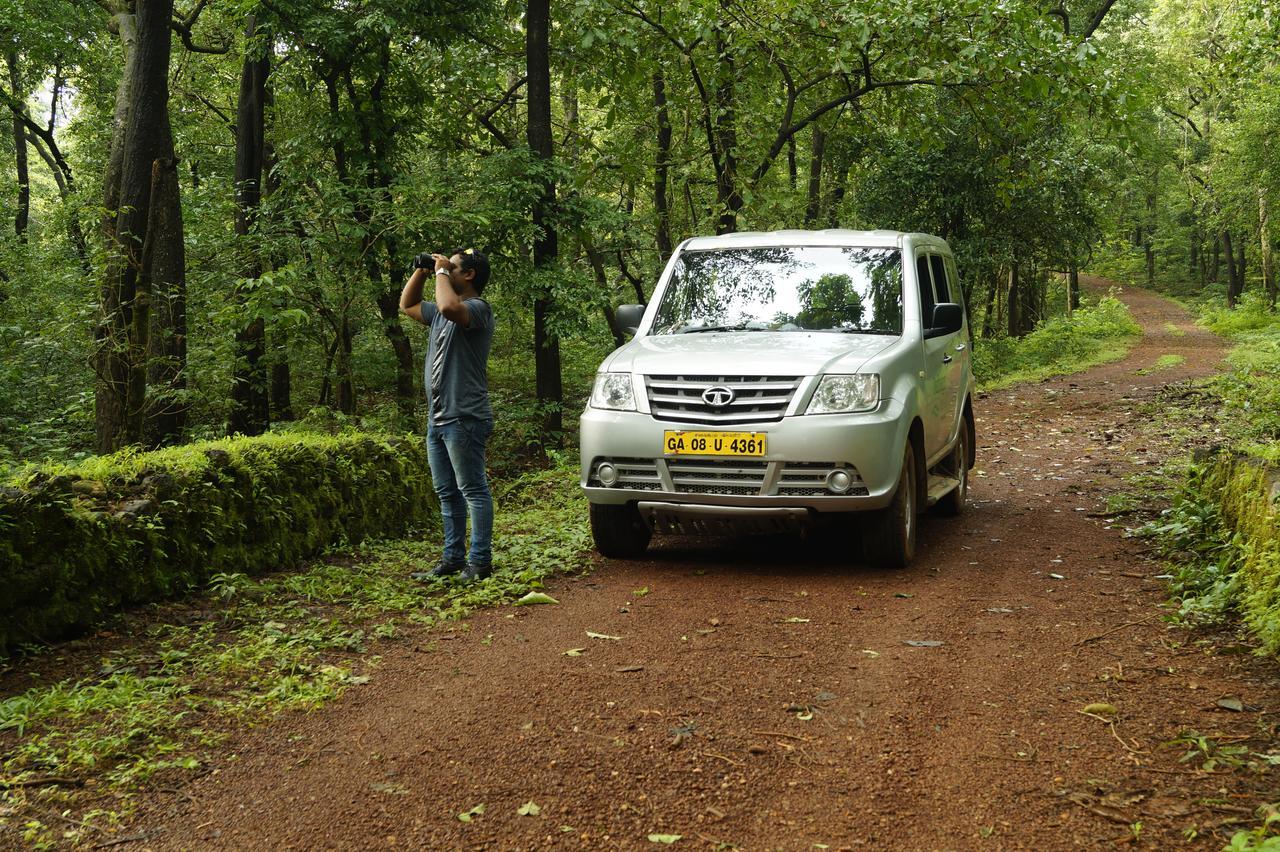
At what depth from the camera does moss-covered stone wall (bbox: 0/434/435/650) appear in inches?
190

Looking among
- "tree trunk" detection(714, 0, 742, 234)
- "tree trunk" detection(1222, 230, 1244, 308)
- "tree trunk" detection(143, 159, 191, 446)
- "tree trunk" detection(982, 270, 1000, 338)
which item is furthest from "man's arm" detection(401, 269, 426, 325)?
"tree trunk" detection(1222, 230, 1244, 308)

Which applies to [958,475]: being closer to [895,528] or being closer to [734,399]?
[895,528]

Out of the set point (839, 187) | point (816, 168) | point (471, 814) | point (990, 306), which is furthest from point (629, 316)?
point (990, 306)

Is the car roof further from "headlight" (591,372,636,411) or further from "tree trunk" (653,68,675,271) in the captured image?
"tree trunk" (653,68,675,271)

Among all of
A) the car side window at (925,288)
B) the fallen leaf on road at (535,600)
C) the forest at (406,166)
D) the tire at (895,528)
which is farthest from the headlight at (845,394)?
the forest at (406,166)

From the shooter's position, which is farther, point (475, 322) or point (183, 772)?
point (475, 322)

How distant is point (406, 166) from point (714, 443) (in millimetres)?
11426

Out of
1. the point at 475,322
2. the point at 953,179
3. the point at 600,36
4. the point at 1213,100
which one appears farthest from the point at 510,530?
the point at 1213,100

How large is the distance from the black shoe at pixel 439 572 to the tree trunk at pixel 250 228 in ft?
17.2

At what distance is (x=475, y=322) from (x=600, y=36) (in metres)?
6.67

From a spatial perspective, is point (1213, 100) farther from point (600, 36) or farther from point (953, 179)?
point (600, 36)

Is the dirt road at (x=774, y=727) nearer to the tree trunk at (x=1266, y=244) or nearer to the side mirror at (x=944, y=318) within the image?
the side mirror at (x=944, y=318)

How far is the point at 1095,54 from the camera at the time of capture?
12.2 meters

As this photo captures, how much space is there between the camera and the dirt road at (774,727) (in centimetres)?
315
